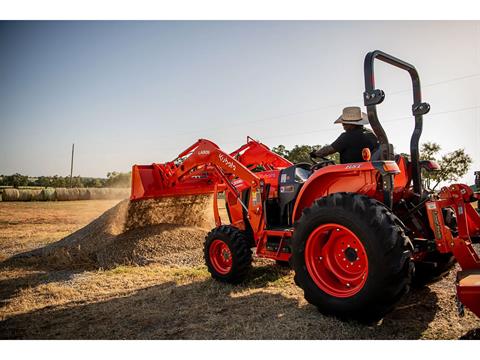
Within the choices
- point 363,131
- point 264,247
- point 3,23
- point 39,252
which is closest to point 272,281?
point 264,247

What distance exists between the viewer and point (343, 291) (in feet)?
11.7

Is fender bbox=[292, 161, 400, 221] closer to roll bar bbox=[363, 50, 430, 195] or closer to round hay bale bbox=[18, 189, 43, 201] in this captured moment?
roll bar bbox=[363, 50, 430, 195]

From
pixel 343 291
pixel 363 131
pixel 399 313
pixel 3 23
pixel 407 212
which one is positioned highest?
pixel 3 23

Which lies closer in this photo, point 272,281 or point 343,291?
point 343,291

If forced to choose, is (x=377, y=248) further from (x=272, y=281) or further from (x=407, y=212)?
(x=272, y=281)

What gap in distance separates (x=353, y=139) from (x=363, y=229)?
4.61 feet

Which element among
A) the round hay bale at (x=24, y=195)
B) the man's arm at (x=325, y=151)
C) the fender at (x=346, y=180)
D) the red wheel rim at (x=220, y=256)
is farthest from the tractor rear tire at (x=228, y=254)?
the round hay bale at (x=24, y=195)

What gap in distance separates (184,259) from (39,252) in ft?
10.3

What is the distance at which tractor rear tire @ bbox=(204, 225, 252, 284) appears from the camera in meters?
5.17

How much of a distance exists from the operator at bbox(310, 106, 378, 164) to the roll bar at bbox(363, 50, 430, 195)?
1.44 ft

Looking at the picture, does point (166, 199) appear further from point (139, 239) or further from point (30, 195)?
point (30, 195)

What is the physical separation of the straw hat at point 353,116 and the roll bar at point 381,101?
1.89 feet

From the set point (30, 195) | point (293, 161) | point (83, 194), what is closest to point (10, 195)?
point (30, 195)

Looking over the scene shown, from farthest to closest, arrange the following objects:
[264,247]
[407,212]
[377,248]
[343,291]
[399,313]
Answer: [264,247] → [407,212] → [399,313] → [343,291] → [377,248]
